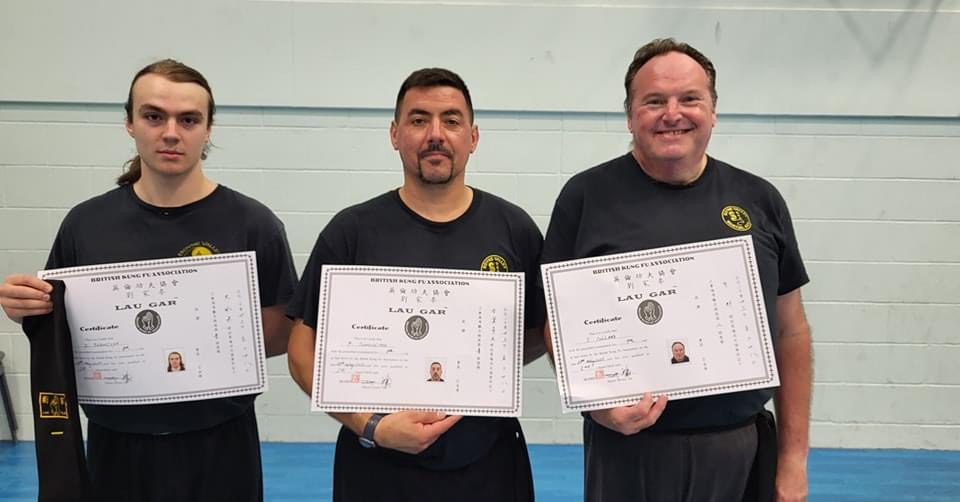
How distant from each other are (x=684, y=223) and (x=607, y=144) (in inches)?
92.5

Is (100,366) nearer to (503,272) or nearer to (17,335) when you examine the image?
(503,272)

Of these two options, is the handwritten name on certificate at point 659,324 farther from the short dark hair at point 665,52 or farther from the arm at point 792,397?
the short dark hair at point 665,52

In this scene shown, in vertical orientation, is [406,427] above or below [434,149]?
below

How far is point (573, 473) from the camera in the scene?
3916mm

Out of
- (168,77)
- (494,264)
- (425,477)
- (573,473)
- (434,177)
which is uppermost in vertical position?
(168,77)

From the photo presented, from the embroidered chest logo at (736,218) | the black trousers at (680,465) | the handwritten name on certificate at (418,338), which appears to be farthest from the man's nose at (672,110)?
the black trousers at (680,465)

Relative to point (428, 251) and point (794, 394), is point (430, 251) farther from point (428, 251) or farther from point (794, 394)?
point (794, 394)

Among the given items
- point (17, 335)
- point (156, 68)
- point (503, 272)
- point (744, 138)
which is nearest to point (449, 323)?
Answer: point (503, 272)

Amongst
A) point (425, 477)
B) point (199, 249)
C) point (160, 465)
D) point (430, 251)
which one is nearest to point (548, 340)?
point (430, 251)

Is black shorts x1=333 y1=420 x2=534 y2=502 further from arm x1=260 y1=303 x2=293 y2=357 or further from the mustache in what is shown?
the mustache

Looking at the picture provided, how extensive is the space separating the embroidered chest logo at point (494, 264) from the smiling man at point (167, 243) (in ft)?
1.98

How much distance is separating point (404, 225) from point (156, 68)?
0.84m

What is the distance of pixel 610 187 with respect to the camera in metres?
1.87

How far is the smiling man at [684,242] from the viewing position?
1.79 m
